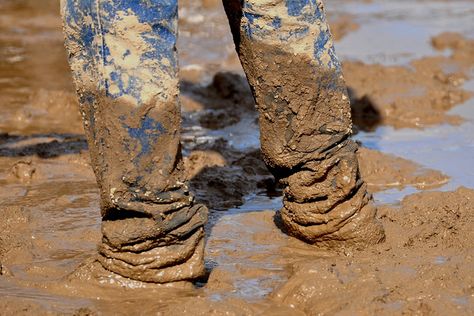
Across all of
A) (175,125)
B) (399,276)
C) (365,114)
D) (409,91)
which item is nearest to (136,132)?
(175,125)

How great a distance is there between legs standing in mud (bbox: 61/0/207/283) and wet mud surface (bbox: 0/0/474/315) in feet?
0.38

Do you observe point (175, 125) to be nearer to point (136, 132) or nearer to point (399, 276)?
point (136, 132)

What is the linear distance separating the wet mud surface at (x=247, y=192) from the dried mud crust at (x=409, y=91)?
0.01 metres

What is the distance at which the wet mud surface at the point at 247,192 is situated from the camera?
2893 mm

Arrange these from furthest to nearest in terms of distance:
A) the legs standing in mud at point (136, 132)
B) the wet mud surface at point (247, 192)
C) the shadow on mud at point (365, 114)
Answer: the shadow on mud at point (365, 114) < the wet mud surface at point (247, 192) < the legs standing in mud at point (136, 132)

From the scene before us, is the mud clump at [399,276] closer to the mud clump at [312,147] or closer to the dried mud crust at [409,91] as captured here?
the mud clump at [312,147]

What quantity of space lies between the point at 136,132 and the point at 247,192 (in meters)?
1.31

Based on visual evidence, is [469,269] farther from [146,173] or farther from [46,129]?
[46,129]

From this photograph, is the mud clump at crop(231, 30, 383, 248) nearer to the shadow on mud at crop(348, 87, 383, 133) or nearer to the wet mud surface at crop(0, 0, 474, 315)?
the wet mud surface at crop(0, 0, 474, 315)

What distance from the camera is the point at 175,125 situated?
2.89 meters

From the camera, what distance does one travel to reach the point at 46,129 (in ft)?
16.5

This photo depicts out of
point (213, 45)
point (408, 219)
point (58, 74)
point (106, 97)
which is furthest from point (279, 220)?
point (213, 45)

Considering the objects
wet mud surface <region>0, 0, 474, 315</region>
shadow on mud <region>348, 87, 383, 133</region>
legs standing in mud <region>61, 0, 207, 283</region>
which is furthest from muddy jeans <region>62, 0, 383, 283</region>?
shadow on mud <region>348, 87, 383, 133</region>

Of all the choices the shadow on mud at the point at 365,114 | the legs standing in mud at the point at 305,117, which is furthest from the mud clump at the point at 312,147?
the shadow on mud at the point at 365,114
